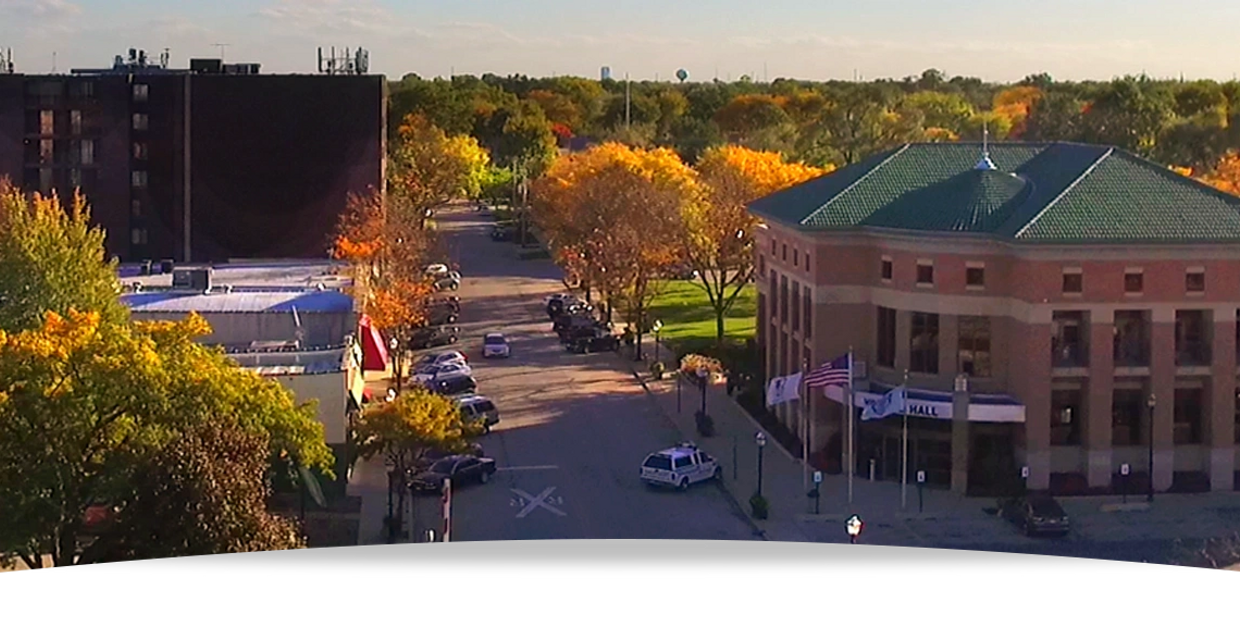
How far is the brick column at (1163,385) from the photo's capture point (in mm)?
40562

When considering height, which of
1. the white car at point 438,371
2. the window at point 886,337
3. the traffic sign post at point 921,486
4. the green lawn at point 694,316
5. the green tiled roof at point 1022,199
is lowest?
the traffic sign post at point 921,486

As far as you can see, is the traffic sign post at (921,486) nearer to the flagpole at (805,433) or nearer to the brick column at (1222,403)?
the flagpole at (805,433)

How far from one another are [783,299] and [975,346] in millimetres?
8330

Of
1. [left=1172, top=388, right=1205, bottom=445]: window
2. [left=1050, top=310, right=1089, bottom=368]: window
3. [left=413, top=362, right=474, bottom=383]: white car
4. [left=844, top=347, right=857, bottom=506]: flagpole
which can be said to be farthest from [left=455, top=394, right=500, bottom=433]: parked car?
[left=1172, top=388, right=1205, bottom=445]: window

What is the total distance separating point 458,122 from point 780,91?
200ft

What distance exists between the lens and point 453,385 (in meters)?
52.2

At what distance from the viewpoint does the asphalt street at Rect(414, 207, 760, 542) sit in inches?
1475

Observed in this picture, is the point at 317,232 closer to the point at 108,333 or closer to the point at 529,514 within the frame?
the point at 529,514

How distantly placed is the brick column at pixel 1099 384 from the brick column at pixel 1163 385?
41.7 inches

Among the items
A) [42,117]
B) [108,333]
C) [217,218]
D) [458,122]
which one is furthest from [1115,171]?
[458,122]

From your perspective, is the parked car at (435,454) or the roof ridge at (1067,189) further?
the roof ridge at (1067,189)

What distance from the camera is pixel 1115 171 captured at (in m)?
44.2

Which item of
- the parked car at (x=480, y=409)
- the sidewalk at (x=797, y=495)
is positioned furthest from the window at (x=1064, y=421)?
the parked car at (x=480, y=409)

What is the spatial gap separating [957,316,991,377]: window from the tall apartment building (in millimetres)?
32831
